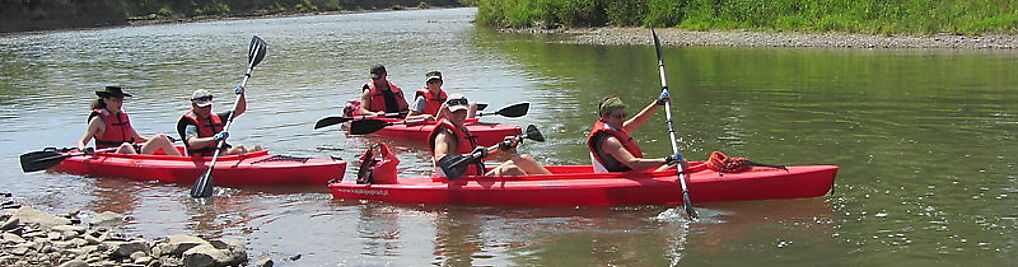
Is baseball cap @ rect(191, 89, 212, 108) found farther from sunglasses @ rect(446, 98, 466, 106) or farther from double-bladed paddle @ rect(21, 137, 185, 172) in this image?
sunglasses @ rect(446, 98, 466, 106)

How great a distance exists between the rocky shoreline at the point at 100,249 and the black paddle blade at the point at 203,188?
1820mm

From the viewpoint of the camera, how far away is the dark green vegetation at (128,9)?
6309cm

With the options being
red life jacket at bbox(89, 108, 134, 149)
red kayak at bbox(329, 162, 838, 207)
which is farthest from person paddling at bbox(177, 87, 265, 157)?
red kayak at bbox(329, 162, 838, 207)

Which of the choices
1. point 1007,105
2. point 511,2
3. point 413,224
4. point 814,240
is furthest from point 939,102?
point 511,2

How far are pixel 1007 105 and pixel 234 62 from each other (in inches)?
864

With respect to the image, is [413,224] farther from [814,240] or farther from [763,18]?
[763,18]

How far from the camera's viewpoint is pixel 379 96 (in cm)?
1540

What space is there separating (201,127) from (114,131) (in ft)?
4.30

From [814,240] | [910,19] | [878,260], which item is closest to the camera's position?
[878,260]

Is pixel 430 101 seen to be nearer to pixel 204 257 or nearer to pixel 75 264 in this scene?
pixel 204 257

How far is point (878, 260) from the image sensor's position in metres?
7.84

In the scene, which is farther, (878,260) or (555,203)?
(555,203)

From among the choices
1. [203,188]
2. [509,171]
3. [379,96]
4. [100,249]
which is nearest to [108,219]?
[203,188]

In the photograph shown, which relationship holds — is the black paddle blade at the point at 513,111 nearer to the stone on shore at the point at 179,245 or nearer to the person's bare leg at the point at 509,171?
the person's bare leg at the point at 509,171
